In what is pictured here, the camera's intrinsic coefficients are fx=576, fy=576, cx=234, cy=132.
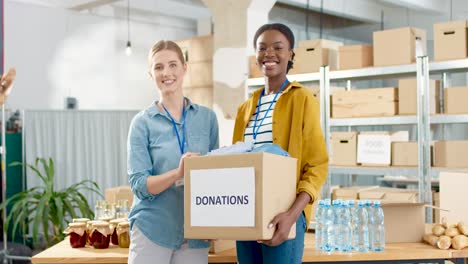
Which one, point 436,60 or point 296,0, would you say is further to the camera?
point 296,0

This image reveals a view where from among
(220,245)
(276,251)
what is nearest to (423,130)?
(220,245)

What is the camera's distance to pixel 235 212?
174cm

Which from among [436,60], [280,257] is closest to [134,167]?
[280,257]

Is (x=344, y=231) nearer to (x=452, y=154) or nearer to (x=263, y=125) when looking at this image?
(x=263, y=125)

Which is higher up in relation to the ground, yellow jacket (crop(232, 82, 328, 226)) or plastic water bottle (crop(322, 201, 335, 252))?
yellow jacket (crop(232, 82, 328, 226))

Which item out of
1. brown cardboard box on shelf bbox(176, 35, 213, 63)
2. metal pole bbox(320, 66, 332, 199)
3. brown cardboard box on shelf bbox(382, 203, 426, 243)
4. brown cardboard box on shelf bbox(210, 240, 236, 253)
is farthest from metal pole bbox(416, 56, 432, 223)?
brown cardboard box on shelf bbox(176, 35, 213, 63)

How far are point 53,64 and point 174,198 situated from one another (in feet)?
24.5

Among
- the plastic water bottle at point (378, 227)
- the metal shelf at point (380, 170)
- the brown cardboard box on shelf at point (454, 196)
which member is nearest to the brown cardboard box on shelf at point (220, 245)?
the plastic water bottle at point (378, 227)

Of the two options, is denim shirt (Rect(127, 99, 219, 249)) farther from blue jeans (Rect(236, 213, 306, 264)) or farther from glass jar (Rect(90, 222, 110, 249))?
glass jar (Rect(90, 222, 110, 249))

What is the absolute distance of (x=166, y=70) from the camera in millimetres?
2023

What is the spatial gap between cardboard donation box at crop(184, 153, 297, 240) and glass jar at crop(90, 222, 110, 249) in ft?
3.78

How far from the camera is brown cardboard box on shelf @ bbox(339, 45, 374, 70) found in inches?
181

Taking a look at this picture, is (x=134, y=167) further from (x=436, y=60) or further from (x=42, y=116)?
(x=42, y=116)

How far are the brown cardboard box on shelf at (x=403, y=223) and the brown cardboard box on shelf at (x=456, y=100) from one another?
1.50 metres
